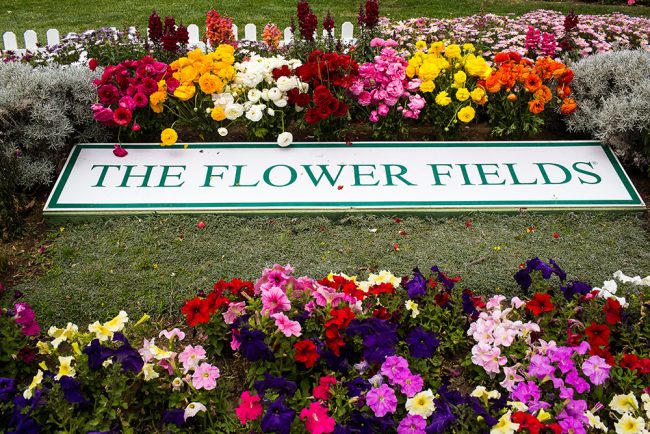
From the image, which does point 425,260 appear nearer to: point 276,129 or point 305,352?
point 305,352

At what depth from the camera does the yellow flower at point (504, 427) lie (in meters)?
2.41

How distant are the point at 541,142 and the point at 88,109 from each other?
3187 mm

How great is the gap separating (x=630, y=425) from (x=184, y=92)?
3438mm

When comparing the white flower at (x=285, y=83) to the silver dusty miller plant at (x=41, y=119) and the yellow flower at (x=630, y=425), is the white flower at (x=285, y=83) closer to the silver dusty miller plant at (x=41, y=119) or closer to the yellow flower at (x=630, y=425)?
the silver dusty miller plant at (x=41, y=119)

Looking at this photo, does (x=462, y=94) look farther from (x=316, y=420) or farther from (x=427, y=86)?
(x=316, y=420)

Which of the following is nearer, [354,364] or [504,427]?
[504,427]

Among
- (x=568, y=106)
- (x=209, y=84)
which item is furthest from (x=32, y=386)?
(x=568, y=106)

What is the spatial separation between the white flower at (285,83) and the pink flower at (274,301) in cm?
A: 220

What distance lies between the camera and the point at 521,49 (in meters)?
6.10

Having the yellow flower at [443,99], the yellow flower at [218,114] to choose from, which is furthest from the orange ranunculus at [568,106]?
the yellow flower at [218,114]

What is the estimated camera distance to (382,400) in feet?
8.26

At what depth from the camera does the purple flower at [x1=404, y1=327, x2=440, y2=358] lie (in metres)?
2.73

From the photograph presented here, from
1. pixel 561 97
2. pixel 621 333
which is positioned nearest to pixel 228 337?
pixel 621 333

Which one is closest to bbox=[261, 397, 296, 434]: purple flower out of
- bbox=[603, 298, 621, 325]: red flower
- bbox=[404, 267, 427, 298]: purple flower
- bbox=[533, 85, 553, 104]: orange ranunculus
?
bbox=[404, 267, 427, 298]: purple flower
